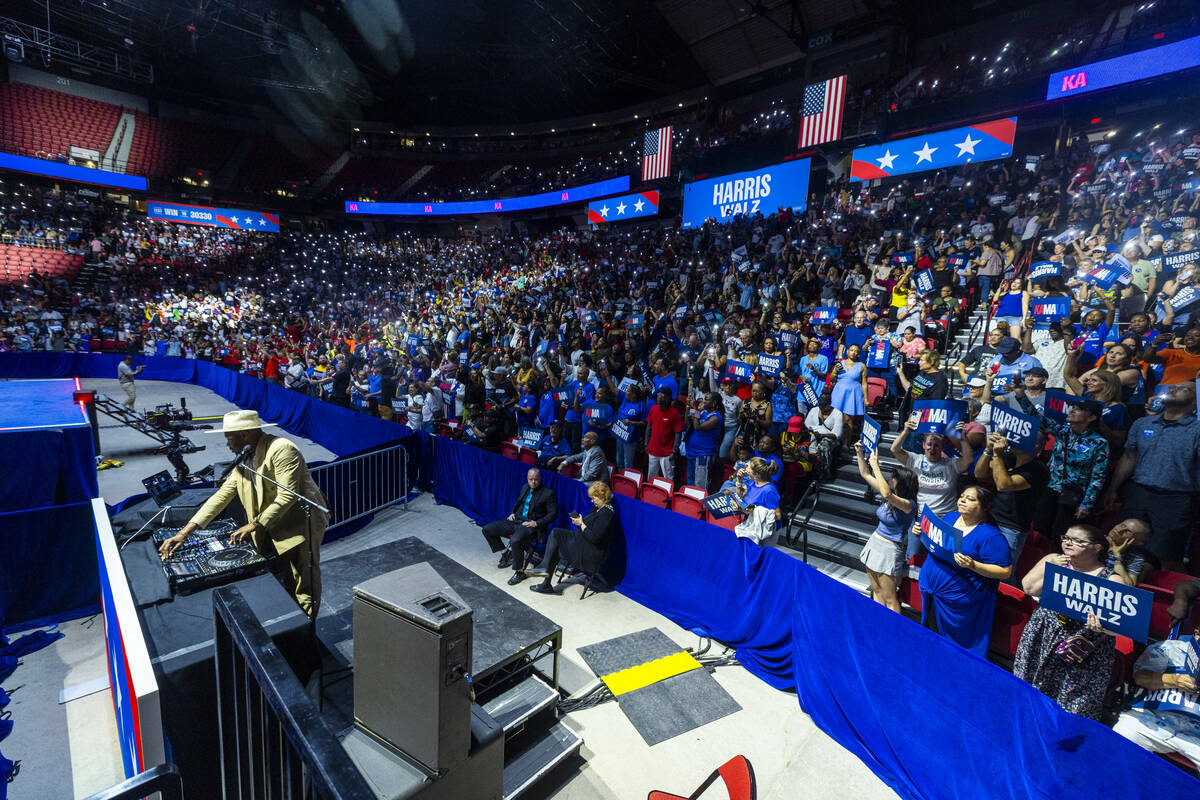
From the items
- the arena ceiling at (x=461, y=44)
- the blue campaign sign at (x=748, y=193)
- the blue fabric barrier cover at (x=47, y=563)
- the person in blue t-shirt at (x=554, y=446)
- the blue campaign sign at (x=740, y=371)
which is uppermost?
the arena ceiling at (x=461, y=44)

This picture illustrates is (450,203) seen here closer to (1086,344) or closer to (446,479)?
(446,479)

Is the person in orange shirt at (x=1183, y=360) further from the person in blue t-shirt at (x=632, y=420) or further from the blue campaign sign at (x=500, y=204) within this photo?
the blue campaign sign at (x=500, y=204)

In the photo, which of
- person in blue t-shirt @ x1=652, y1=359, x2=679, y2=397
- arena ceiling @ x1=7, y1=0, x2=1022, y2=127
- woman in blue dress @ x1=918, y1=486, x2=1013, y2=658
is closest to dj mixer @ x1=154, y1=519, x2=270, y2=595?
woman in blue dress @ x1=918, y1=486, x2=1013, y2=658

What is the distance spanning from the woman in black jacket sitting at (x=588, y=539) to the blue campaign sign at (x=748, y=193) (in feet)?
46.7

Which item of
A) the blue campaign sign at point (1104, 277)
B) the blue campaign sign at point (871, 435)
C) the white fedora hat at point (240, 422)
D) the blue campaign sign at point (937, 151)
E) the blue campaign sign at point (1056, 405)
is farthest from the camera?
→ the blue campaign sign at point (937, 151)

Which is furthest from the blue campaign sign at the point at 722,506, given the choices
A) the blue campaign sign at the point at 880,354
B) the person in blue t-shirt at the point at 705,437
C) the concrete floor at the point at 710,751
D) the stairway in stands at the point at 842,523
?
the blue campaign sign at the point at 880,354

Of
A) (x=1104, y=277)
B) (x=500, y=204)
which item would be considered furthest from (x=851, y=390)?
(x=500, y=204)

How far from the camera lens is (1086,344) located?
275 inches

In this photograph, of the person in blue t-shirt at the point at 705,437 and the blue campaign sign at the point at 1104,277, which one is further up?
the blue campaign sign at the point at 1104,277

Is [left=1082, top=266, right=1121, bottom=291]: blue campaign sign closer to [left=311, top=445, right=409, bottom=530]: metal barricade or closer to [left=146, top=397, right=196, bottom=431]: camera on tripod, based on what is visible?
[left=311, top=445, right=409, bottom=530]: metal barricade

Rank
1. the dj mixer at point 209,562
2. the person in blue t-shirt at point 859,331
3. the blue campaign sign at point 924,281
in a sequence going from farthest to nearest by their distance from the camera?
1. the blue campaign sign at point 924,281
2. the person in blue t-shirt at point 859,331
3. the dj mixer at point 209,562

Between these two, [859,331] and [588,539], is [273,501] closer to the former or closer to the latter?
[588,539]

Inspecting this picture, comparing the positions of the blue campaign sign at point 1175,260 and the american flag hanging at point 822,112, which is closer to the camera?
the blue campaign sign at point 1175,260

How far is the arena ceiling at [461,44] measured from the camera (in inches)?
840
